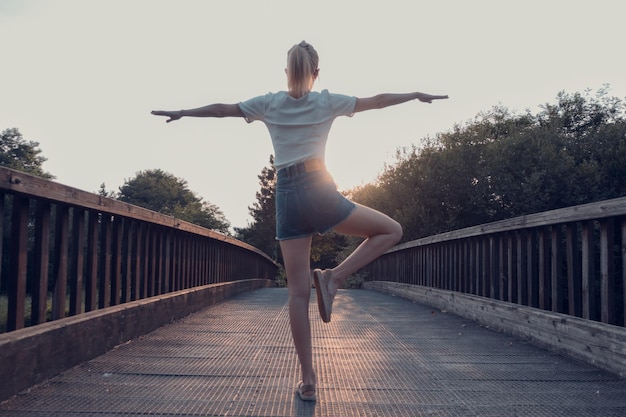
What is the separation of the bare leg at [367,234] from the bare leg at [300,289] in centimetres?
15

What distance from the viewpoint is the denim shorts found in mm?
2965

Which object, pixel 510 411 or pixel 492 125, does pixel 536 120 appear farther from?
pixel 510 411

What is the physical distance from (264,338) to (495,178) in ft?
65.0

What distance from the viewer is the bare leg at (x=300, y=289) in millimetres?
3014

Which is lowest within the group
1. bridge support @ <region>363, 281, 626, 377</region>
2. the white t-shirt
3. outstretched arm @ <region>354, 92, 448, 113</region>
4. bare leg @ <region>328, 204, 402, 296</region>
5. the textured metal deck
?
the textured metal deck

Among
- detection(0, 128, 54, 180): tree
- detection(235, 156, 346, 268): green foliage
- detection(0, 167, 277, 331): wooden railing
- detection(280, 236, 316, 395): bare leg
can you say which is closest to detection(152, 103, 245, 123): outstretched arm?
detection(280, 236, 316, 395): bare leg

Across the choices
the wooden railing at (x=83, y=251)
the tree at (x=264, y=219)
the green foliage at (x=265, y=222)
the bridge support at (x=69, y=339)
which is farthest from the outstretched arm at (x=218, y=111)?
the tree at (x=264, y=219)

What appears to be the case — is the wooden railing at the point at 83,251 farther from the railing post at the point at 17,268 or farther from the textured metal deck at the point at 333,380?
the textured metal deck at the point at 333,380

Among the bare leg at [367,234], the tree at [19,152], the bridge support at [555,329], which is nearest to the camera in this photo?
the bare leg at [367,234]

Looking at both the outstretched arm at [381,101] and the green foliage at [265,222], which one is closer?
the outstretched arm at [381,101]

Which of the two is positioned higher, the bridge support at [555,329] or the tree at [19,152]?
the tree at [19,152]

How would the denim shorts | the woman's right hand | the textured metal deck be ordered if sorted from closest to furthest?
the textured metal deck
the denim shorts
the woman's right hand

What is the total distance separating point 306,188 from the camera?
2969 mm

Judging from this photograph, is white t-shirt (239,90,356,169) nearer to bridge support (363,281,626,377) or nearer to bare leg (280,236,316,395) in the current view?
bare leg (280,236,316,395)
